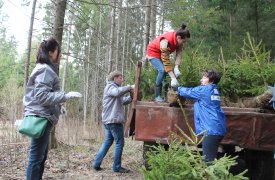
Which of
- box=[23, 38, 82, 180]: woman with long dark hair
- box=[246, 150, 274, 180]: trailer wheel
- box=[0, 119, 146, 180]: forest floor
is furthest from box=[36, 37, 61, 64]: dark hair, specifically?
box=[246, 150, 274, 180]: trailer wheel

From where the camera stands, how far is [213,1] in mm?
12711

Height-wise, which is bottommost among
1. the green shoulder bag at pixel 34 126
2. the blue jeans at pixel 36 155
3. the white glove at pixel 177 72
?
the blue jeans at pixel 36 155

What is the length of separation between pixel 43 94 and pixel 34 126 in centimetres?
36

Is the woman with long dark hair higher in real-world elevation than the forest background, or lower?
lower

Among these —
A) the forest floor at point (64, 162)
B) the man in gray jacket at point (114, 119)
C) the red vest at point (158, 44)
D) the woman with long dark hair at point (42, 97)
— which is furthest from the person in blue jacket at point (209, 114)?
the forest floor at point (64, 162)

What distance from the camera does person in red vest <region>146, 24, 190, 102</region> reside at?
19.3ft

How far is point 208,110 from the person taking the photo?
444 centimetres

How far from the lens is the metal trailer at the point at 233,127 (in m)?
4.85

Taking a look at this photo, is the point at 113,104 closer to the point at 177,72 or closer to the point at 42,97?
the point at 177,72

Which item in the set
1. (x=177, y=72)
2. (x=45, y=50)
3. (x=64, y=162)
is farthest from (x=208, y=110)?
(x=64, y=162)

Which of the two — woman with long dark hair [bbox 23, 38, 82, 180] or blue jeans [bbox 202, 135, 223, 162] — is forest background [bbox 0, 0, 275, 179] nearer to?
blue jeans [bbox 202, 135, 223, 162]

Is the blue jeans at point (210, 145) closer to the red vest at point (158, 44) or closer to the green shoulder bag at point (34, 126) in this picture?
the green shoulder bag at point (34, 126)

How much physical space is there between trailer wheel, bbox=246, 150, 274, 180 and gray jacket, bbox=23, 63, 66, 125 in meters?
3.18

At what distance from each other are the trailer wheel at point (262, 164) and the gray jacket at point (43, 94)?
318cm
